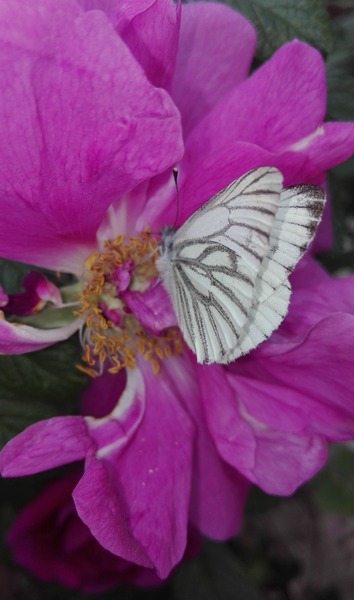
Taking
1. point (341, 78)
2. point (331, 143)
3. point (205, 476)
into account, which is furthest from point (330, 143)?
point (205, 476)

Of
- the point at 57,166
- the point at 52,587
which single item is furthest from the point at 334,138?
the point at 52,587

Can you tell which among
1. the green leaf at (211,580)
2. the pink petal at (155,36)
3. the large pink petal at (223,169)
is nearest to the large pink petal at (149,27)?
the pink petal at (155,36)

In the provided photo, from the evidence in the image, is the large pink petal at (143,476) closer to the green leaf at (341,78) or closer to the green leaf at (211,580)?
the green leaf at (341,78)

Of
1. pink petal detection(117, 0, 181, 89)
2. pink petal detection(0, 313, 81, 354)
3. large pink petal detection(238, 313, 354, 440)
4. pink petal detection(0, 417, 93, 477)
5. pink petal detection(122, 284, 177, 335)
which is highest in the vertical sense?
pink petal detection(117, 0, 181, 89)

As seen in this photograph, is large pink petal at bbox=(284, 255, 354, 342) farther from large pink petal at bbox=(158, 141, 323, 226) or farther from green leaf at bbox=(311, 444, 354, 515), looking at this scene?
green leaf at bbox=(311, 444, 354, 515)

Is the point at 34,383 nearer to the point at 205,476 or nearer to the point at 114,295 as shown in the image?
the point at 114,295

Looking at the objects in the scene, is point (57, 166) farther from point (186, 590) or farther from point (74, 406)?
point (186, 590)

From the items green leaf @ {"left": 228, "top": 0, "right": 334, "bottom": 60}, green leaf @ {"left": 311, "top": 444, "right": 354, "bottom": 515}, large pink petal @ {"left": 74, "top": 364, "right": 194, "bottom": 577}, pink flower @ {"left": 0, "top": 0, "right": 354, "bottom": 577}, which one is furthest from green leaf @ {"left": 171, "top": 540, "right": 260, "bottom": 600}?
green leaf @ {"left": 228, "top": 0, "right": 334, "bottom": 60}
